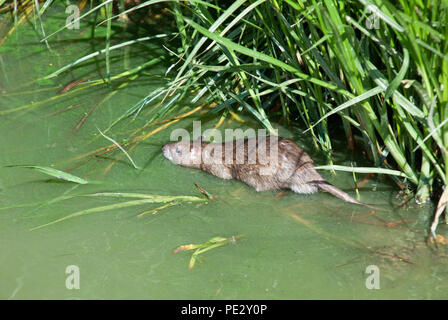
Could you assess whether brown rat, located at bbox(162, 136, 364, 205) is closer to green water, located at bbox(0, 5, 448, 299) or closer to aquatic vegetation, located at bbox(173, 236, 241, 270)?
Result: green water, located at bbox(0, 5, 448, 299)

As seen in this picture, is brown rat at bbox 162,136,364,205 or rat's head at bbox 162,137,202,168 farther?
rat's head at bbox 162,137,202,168

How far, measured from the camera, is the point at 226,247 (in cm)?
322

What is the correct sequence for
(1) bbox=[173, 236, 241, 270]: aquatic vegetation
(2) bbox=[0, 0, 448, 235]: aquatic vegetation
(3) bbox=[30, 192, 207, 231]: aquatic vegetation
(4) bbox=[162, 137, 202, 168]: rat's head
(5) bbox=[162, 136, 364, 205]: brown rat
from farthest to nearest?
(4) bbox=[162, 137, 202, 168]: rat's head
(5) bbox=[162, 136, 364, 205]: brown rat
(3) bbox=[30, 192, 207, 231]: aquatic vegetation
(1) bbox=[173, 236, 241, 270]: aquatic vegetation
(2) bbox=[0, 0, 448, 235]: aquatic vegetation

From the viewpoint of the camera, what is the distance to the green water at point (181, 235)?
2.97 meters

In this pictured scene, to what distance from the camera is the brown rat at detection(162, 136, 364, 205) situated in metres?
3.67

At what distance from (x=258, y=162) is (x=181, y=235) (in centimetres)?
80

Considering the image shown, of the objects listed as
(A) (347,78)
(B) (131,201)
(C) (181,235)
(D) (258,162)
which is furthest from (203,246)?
(A) (347,78)

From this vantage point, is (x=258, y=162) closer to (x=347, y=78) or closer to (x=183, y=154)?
(x=183, y=154)

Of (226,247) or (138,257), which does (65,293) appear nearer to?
(138,257)

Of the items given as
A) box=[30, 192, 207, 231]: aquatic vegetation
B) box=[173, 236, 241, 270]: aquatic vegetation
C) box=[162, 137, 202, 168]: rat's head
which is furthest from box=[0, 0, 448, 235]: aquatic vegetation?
box=[173, 236, 241, 270]: aquatic vegetation

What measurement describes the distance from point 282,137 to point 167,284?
145 cm

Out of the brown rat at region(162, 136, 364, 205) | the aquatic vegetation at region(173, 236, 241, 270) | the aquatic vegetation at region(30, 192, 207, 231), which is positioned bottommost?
the aquatic vegetation at region(173, 236, 241, 270)

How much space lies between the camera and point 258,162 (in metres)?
3.85

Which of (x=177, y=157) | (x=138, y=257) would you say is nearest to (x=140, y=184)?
(x=177, y=157)
